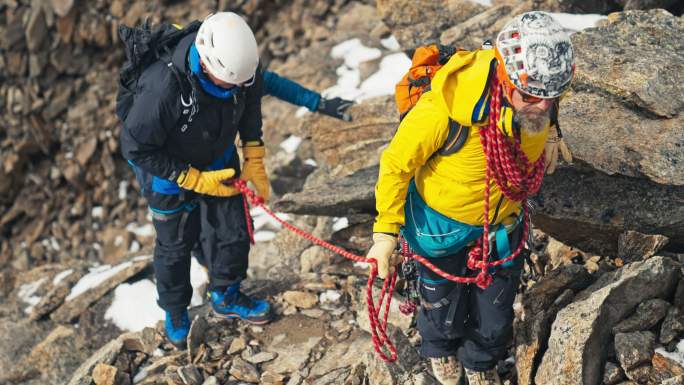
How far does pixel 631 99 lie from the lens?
573 cm

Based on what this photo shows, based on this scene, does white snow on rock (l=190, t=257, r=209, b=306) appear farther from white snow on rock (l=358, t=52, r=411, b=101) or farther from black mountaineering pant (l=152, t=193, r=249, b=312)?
white snow on rock (l=358, t=52, r=411, b=101)

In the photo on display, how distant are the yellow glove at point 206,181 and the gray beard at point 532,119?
3.08 metres

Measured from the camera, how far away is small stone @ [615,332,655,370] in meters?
4.72

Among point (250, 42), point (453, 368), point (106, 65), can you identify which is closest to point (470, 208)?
point (453, 368)

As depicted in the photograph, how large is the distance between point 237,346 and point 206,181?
71.9 inches

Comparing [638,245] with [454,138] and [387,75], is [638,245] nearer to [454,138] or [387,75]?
[454,138]

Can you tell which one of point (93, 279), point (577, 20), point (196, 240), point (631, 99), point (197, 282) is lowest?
point (197, 282)

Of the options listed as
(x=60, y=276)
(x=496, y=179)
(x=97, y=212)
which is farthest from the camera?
(x=97, y=212)

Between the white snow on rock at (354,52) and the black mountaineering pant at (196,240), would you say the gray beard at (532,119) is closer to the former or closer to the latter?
the black mountaineering pant at (196,240)

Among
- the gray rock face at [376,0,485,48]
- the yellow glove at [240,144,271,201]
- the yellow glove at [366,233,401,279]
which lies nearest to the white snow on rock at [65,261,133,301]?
the yellow glove at [240,144,271,201]

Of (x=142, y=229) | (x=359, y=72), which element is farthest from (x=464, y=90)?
(x=142, y=229)

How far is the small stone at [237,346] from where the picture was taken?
21.8ft

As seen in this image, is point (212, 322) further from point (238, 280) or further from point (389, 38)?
point (389, 38)

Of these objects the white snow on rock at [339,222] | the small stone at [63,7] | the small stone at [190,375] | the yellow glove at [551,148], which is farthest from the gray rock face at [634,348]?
the small stone at [63,7]
